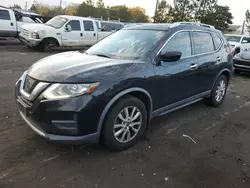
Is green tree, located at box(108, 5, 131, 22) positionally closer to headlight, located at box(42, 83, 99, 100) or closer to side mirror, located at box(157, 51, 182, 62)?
side mirror, located at box(157, 51, 182, 62)

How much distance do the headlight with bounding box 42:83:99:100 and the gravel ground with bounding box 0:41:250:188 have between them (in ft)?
2.84

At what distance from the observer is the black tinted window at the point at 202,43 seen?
14.9 ft

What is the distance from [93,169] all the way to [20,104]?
1.26m

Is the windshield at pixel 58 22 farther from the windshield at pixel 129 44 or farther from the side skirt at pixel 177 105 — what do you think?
the side skirt at pixel 177 105

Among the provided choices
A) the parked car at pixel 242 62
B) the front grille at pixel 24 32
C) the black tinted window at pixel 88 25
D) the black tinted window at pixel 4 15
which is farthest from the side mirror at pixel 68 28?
the parked car at pixel 242 62

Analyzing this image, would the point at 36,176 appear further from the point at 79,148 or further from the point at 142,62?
the point at 142,62

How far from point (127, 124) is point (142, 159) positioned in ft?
1.63

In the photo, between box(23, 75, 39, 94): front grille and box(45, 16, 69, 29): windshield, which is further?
box(45, 16, 69, 29): windshield

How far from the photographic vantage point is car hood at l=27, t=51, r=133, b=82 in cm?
296

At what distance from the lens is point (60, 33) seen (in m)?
12.4

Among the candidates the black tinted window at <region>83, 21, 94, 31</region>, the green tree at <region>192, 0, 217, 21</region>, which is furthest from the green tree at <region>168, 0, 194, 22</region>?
the black tinted window at <region>83, 21, 94, 31</region>

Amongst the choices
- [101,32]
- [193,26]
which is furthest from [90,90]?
[101,32]

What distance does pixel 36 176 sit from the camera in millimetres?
2797

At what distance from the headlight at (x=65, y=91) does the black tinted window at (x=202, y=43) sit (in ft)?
8.14
